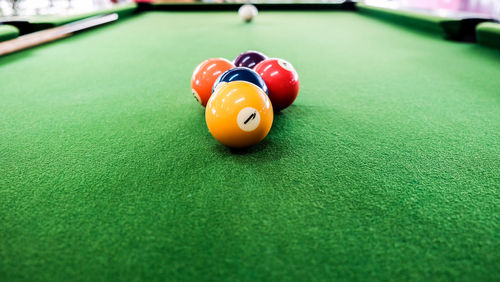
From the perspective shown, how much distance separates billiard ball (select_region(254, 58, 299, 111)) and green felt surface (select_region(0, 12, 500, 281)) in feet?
0.39

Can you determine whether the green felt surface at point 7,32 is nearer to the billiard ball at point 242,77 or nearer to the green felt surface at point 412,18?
the billiard ball at point 242,77

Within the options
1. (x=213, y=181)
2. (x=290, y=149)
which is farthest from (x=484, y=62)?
(x=213, y=181)

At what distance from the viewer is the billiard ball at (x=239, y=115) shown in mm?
1336

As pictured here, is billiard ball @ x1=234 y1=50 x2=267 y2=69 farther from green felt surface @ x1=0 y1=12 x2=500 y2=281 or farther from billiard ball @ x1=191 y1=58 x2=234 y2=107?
green felt surface @ x1=0 y1=12 x2=500 y2=281

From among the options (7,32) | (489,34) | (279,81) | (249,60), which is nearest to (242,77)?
(279,81)

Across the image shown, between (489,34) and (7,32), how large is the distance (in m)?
4.73

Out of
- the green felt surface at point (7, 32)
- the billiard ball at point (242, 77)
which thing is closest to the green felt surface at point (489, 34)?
the billiard ball at point (242, 77)

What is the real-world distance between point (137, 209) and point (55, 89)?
180 centimetres

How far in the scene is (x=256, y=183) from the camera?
3.95 feet

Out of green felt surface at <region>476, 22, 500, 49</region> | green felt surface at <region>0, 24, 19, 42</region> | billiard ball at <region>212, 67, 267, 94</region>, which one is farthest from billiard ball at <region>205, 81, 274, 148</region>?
green felt surface at <region>476, 22, 500, 49</region>

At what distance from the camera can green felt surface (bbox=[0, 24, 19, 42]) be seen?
2.88m

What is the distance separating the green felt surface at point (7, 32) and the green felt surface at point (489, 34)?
15.4 feet

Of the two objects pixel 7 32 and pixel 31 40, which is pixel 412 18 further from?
pixel 7 32

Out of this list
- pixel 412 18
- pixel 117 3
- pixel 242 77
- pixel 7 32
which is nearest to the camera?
pixel 242 77
